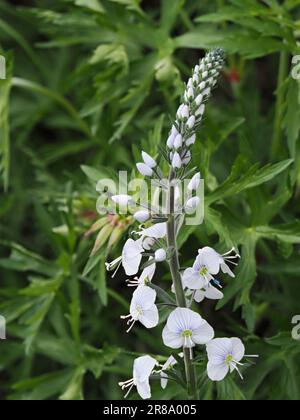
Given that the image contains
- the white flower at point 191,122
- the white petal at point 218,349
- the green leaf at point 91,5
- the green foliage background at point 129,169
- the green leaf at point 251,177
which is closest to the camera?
the white flower at point 191,122

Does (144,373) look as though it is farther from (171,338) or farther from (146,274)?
(146,274)

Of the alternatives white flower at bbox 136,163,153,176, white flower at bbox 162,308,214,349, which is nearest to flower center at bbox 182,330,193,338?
white flower at bbox 162,308,214,349

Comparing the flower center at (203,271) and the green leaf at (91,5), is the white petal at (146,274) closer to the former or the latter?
the flower center at (203,271)

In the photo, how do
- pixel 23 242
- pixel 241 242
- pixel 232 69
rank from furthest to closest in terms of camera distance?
pixel 23 242 → pixel 232 69 → pixel 241 242

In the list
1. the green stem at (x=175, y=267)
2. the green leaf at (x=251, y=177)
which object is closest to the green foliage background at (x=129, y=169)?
the green leaf at (x=251, y=177)

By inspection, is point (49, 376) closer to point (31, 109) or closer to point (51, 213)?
point (51, 213)
